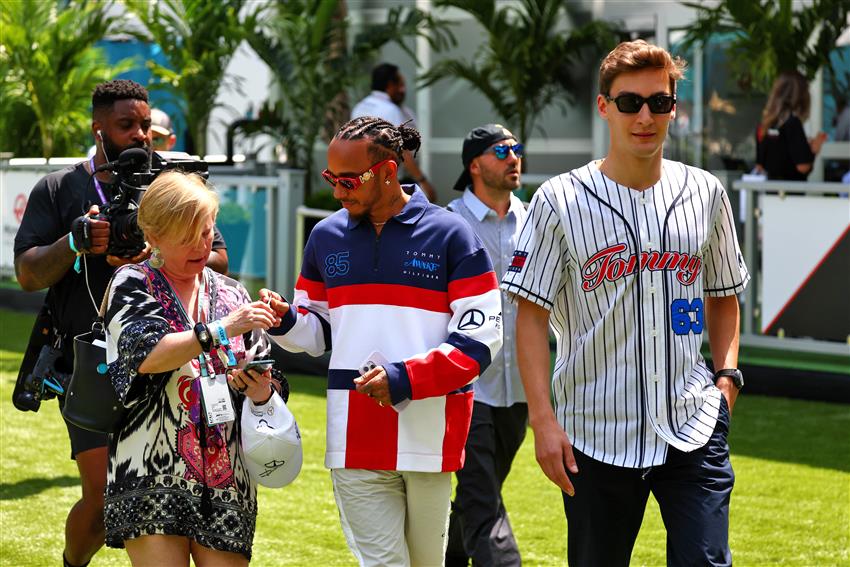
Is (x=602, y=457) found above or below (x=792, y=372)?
above

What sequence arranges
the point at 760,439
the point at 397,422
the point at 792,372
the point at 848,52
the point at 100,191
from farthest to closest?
the point at 848,52, the point at 792,372, the point at 760,439, the point at 100,191, the point at 397,422

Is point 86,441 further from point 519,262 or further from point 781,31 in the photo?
point 781,31

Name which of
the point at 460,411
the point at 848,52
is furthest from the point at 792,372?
the point at 460,411

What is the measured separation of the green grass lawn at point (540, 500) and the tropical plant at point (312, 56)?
6727 millimetres

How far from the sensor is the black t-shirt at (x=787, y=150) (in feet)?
38.4

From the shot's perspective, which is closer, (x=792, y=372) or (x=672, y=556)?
(x=672, y=556)

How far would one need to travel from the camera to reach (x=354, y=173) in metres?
4.22

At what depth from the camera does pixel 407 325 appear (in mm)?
4207

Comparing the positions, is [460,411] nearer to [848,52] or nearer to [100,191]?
[100,191]

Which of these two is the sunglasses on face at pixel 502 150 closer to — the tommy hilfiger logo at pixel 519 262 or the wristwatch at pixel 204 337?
the tommy hilfiger logo at pixel 519 262

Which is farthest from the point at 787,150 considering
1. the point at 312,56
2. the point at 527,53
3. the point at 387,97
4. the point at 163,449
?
the point at 163,449

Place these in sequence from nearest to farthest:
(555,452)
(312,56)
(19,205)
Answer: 1. (555,452)
2. (19,205)
3. (312,56)

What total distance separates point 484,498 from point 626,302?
1924 millimetres

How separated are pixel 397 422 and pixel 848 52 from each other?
11.5 metres
